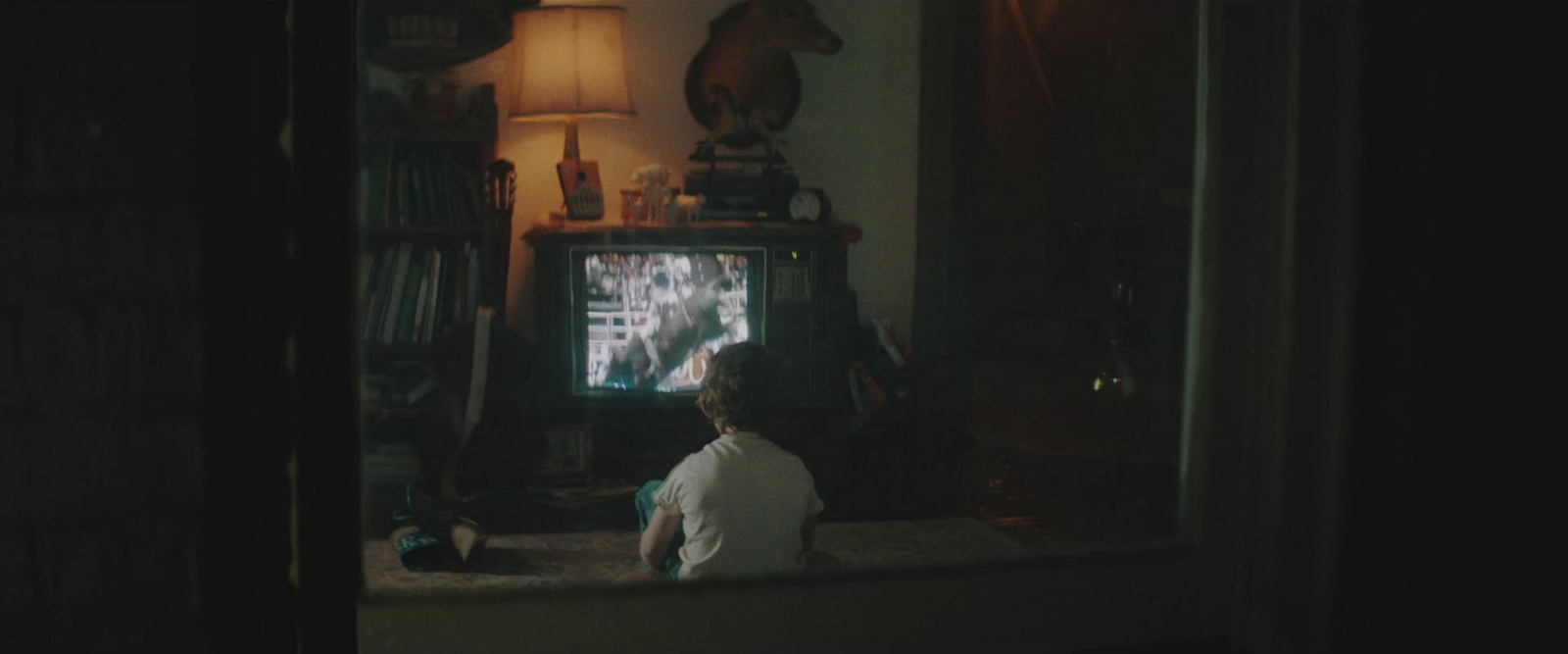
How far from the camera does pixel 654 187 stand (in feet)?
8.54

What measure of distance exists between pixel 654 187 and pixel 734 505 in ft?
3.24

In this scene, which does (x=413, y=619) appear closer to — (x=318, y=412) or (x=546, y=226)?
(x=318, y=412)

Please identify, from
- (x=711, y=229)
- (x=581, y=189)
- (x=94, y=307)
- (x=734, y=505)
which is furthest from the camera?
(x=711, y=229)

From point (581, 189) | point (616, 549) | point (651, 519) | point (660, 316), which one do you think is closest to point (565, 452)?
point (616, 549)

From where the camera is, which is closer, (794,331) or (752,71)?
(794,331)

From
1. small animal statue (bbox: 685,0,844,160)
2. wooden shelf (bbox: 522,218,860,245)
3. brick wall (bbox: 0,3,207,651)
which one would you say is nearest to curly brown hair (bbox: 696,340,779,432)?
wooden shelf (bbox: 522,218,860,245)

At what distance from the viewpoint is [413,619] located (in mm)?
1422

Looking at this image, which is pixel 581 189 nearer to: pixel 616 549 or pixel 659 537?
pixel 616 549

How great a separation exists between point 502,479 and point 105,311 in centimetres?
134

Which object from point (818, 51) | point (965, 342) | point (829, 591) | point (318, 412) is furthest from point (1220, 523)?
point (818, 51)

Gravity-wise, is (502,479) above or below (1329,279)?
below

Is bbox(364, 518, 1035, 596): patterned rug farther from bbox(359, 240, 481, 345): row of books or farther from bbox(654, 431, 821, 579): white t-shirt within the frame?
bbox(359, 240, 481, 345): row of books

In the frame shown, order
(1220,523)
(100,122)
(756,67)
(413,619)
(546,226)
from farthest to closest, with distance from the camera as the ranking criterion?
(756,67) → (546,226) → (1220,523) → (413,619) → (100,122)

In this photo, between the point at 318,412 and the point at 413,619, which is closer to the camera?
the point at 318,412
